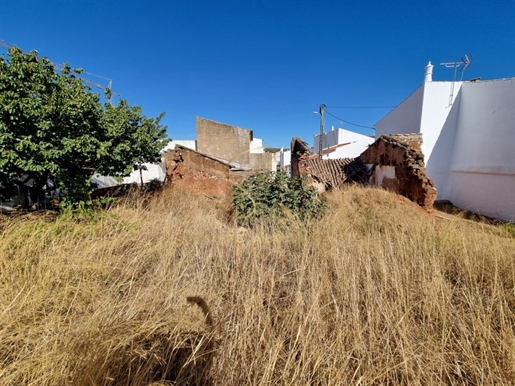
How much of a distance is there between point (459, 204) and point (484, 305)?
1180 cm

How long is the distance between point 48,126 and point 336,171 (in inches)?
Answer: 531

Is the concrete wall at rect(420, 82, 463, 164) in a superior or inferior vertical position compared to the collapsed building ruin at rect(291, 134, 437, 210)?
superior

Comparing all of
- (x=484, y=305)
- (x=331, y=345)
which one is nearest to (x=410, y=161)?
(x=484, y=305)

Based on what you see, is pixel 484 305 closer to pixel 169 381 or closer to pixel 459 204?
pixel 169 381

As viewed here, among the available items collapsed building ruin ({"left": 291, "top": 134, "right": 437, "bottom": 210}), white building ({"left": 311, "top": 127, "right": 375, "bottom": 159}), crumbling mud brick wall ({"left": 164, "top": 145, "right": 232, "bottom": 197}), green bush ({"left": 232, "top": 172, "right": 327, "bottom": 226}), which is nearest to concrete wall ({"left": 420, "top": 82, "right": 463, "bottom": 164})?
collapsed building ruin ({"left": 291, "top": 134, "right": 437, "bottom": 210})

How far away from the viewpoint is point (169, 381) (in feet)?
4.12

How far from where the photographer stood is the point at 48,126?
11.6 ft

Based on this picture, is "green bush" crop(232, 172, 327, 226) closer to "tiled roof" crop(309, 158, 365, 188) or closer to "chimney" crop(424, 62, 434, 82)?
"tiled roof" crop(309, 158, 365, 188)

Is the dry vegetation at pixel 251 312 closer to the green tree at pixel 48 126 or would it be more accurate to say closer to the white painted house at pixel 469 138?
the green tree at pixel 48 126

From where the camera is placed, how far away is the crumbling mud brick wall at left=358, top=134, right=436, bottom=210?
726 cm

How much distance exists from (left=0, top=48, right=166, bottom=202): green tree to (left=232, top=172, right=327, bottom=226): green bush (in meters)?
3.37

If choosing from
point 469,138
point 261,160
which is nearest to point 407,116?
point 469,138

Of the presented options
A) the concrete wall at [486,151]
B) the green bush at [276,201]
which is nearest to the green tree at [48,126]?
the green bush at [276,201]

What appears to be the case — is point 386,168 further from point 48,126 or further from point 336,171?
point 48,126
